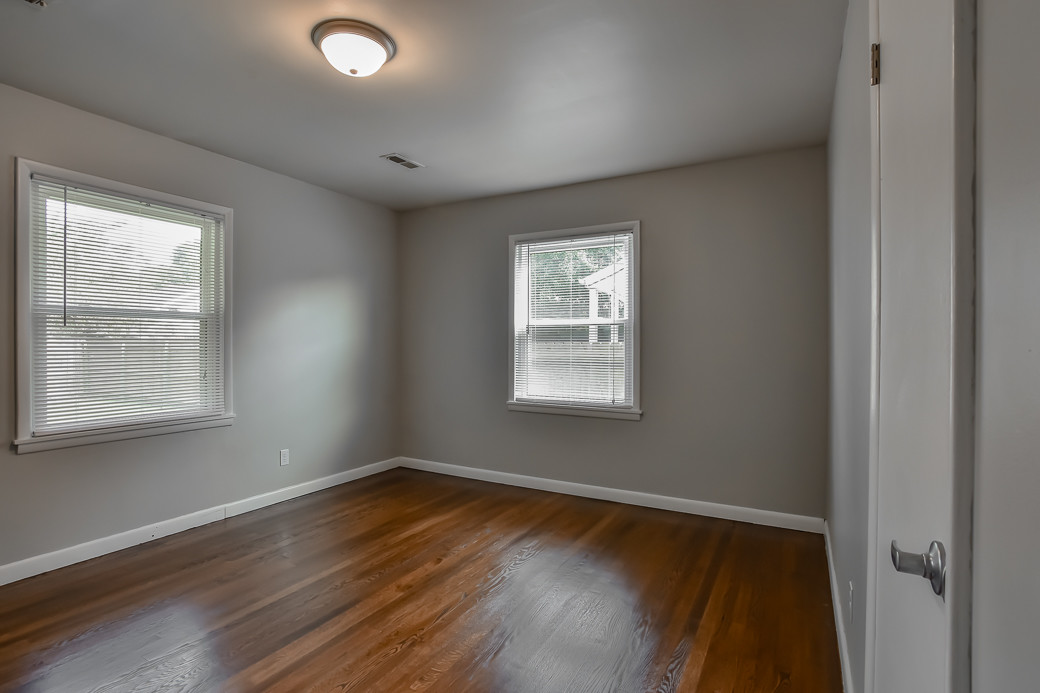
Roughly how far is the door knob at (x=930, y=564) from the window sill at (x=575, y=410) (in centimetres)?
351

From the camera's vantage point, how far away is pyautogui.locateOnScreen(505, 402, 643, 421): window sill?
433cm

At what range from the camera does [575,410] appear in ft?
15.1

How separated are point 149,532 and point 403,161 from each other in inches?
124

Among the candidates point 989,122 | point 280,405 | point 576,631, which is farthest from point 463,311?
point 989,122

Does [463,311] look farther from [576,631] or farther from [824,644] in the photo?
[824,644]

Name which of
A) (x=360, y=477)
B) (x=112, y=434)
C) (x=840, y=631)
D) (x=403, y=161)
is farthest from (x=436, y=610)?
(x=403, y=161)

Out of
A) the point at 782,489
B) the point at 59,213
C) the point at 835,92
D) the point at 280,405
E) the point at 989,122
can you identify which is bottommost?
the point at 782,489

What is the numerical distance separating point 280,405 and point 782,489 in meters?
3.98

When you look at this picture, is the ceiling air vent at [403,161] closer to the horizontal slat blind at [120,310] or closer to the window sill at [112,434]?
the horizontal slat blind at [120,310]

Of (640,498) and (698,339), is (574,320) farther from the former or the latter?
(640,498)

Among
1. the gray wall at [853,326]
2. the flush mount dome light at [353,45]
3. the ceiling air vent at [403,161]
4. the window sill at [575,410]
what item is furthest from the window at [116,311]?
the gray wall at [853,326]

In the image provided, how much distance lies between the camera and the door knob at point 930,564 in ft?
2.30

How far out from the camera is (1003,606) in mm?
510

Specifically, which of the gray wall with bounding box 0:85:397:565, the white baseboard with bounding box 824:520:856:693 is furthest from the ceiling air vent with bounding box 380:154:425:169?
the white baseboard with bounding box 824:520:856:693
